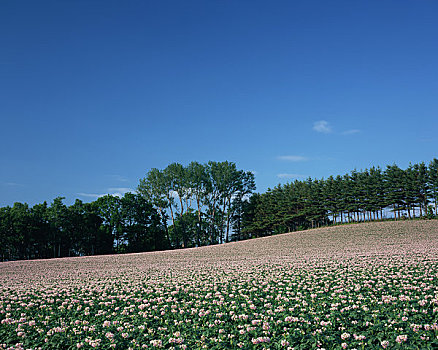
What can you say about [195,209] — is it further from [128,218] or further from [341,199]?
[341,199]

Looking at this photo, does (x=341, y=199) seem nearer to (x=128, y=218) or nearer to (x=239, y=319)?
(x=128, y=218)

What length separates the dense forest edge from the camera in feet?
184

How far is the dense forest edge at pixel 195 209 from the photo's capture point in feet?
184

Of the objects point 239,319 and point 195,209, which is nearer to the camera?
point 239,319

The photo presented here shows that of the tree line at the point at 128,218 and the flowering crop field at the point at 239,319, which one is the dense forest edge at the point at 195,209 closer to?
the tree line at the point at 128,218

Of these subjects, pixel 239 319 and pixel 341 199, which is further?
pixel 341 199

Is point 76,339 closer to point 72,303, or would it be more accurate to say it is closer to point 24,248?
point 72,303

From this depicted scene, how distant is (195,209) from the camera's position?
222 feet

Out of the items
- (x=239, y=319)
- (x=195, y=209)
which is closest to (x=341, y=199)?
(x=195, y=209)

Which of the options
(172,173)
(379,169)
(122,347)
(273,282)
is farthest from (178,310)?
(379,169)

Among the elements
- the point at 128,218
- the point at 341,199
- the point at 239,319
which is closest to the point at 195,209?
the point at 128,218

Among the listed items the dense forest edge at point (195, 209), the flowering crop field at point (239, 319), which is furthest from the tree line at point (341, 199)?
the flowering crop field at point (239, 319)

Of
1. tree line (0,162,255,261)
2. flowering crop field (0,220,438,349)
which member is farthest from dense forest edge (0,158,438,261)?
flowering crop field (0,220,438,349)

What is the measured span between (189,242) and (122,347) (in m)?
73.9
